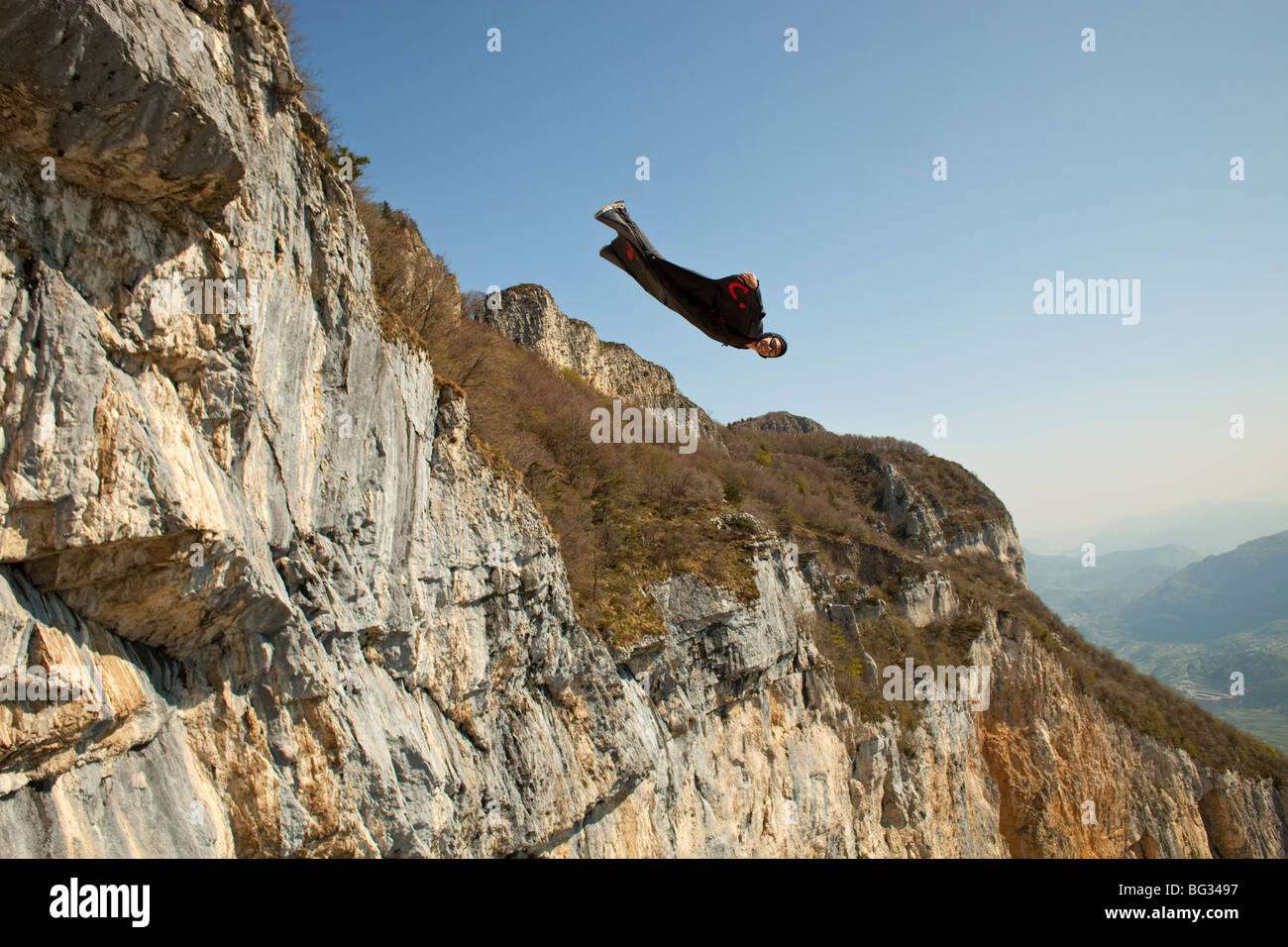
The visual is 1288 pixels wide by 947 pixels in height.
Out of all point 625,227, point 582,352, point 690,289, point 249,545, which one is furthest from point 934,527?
point 249,545

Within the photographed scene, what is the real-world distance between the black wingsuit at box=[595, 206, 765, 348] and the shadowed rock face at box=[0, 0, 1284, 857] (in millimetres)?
3460

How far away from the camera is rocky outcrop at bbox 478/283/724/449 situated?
4356 cm

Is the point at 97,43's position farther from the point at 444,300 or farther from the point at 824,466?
the point at 824,466

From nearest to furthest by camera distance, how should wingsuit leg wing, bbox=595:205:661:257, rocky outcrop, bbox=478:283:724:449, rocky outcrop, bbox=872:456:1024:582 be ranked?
wingsuit leg wing, bbox=595:205:661:257 < rocky outcrop, bbox=478:283:724:449 < rocky outcrop, bbox=872:456:1024:582

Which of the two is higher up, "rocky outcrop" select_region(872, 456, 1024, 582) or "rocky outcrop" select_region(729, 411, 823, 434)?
"rocky outcrop" select_region(729, 411, 823, 434)

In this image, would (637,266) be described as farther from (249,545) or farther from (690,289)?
(249,545)

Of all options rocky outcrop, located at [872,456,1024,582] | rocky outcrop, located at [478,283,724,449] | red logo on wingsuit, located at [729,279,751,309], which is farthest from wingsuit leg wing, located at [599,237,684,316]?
rocky outcrop, located at [872,456,1024,582]

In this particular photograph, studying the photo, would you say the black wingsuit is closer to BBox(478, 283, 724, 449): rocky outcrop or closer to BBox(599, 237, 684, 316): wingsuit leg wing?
BBox(599, 237, 684, 316): wingsuit leg wing

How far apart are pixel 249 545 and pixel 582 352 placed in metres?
43.4

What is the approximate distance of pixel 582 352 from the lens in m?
48.9

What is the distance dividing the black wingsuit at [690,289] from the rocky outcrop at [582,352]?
27.4 meters

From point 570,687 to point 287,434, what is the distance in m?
7.63

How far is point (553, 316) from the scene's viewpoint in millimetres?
45969
